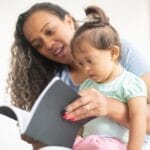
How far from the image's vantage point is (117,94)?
1115 millimetres

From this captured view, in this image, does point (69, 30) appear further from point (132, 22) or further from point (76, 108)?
point (132, 22)

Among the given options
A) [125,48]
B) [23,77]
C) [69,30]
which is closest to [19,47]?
[23,77]

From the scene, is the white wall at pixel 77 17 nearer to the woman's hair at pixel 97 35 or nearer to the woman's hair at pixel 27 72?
the woman's hair at pixel 27 72

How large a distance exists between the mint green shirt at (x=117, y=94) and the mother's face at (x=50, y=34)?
0.28m

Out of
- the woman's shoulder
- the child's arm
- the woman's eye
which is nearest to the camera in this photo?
the child's arm

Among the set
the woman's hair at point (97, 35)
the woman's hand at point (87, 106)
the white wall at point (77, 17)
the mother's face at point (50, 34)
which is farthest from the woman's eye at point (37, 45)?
the white wall at point (77, 17)

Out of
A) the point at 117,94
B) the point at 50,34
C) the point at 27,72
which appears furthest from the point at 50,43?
the point at 117,94

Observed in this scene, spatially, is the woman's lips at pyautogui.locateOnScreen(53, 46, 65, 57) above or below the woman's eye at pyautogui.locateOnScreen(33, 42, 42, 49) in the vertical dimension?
below

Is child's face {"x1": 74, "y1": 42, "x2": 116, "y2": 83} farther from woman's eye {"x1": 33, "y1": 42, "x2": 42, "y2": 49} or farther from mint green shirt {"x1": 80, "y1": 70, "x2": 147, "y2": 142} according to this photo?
woman's eye {"x1": 33, "y1": 42, "x2": 42, "y2": 49}

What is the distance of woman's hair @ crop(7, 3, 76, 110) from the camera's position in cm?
151

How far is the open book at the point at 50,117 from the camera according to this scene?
0.90 m

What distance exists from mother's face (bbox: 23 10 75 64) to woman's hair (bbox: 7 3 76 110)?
0.12 metres

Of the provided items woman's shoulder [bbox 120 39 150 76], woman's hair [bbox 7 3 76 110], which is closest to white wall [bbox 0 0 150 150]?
woman's hair [bbox 7 3 76 110]

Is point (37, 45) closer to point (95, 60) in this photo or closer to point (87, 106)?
point (95, 60)
